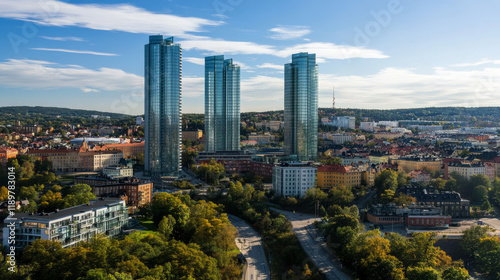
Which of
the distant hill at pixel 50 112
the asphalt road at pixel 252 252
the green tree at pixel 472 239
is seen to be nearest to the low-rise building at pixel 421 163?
the green tree at pixel 472 239

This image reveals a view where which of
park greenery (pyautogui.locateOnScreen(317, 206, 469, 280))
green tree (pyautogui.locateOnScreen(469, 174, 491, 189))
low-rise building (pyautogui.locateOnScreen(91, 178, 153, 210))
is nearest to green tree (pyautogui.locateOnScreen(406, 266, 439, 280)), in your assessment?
park greenery (pyautogui.locateOnScreen(317, 206, 469, 280))

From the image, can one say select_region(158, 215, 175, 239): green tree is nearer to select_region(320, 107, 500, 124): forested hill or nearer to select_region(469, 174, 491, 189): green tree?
select_region(469, 174, 491, 189): green tree

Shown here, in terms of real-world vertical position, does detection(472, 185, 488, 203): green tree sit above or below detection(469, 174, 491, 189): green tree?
below

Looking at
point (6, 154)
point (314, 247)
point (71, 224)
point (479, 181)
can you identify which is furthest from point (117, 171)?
point (479, 181)

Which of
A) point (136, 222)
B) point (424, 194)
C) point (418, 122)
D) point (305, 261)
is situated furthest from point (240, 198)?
point (418, 122)

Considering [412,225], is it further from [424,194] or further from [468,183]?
[468,183]

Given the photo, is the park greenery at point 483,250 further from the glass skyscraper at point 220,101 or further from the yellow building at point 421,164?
the glass skyscraper at point 220,101

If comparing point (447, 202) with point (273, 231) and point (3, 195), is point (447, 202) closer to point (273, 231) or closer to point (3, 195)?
point (273, 231)
